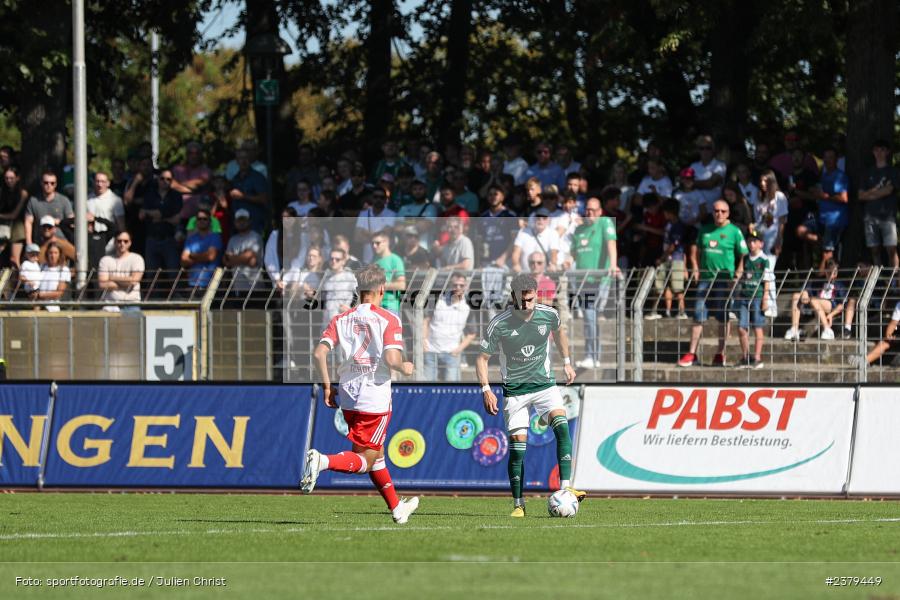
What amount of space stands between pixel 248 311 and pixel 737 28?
34.2 ft

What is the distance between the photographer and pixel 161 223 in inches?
896

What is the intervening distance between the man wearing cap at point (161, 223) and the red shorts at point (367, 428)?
1078 cm

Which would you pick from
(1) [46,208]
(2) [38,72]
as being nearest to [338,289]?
(1) [46,208]

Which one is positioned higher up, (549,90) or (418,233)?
(549,90)

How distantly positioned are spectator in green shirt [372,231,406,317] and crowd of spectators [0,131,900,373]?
0.02 metres

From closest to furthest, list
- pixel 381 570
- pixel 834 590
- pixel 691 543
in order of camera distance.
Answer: pixel 834 590, pixel 381 570, pixel 691 543

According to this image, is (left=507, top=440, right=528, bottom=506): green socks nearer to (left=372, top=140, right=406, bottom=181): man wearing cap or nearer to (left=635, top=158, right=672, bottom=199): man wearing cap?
(left=635, top=158, right=672, bottom=199): man wearing cap

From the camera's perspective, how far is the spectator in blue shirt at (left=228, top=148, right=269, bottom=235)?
22375 millimetres

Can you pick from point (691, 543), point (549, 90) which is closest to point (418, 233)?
point (691, 543)

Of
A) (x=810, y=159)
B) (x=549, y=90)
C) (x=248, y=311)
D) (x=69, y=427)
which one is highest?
(x=549, y=90)

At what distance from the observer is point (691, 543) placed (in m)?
10.4

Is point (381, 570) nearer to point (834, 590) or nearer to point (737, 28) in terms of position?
point (834, 590)

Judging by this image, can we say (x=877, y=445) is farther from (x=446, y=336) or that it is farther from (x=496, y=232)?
(x=496, y=232)

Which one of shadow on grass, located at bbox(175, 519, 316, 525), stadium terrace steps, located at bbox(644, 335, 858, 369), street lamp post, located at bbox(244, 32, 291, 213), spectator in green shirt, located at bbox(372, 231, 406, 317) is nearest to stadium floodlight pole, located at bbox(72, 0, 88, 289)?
street lamp post, located at bbox(244, 32, 291, 213)
